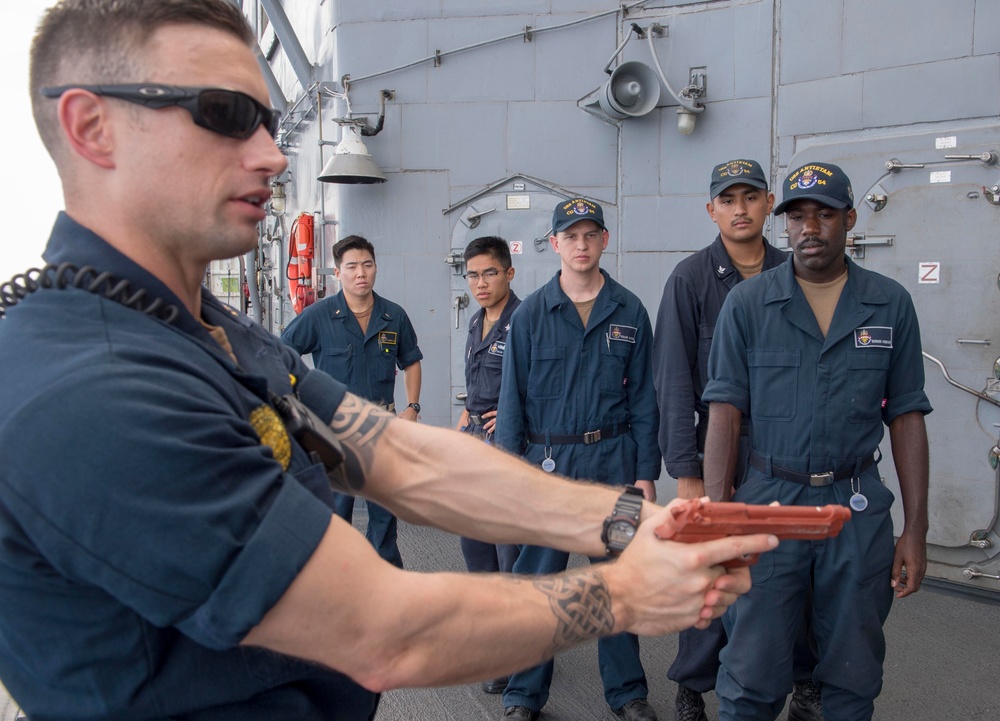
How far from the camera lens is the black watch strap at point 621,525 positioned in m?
1.71

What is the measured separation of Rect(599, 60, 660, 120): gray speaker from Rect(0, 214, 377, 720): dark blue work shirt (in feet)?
18.0

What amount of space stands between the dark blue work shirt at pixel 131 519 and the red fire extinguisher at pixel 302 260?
287 inches

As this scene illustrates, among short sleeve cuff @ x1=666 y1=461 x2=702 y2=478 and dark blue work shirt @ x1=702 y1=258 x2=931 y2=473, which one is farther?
short sleeve cuff @ x1=666 y1=461 x2=702 y2=478

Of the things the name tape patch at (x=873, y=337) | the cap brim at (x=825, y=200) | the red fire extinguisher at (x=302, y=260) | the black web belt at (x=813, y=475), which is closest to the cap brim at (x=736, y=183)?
the cap brim at (x=825, y=200)

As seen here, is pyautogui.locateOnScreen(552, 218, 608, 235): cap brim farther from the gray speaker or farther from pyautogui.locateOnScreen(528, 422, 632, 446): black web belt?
the gray speaker

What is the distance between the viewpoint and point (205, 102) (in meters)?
1.26

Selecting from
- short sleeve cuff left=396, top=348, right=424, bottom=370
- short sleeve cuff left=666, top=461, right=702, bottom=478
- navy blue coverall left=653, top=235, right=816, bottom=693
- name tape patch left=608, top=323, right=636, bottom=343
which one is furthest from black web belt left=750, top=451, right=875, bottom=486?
short sleeve cuff left=396, top=348, right=424, bottom=370

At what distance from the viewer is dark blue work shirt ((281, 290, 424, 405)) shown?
5.73m

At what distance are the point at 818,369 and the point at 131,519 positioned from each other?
262 cm

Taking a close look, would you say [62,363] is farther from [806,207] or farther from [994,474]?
[994,474]

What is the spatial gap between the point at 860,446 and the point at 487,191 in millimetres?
4503

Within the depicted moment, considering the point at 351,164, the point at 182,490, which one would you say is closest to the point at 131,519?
the point at 182,490

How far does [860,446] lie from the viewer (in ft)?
9.93

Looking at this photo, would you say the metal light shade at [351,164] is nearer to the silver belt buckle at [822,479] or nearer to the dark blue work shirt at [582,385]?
the dark blue work shirt at [582,385]
